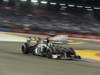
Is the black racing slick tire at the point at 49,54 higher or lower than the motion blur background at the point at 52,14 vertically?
lower

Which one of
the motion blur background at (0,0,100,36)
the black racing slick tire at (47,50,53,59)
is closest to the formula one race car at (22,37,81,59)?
the black racing slick tire at (47,50,53,59)

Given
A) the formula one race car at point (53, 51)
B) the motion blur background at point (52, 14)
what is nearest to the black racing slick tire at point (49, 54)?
the formula one race car at point (53, 51)

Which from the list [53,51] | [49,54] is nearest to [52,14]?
[49,54]

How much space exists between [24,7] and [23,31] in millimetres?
6964

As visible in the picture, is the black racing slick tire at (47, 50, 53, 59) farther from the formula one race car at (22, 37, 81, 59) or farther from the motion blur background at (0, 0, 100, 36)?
the motion blur background at (0, 0, 100, 36)

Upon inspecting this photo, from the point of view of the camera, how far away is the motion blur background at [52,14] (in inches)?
1281

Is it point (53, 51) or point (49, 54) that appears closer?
point (53, 51)

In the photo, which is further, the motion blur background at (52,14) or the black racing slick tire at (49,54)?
the motion blur background at (52,14)

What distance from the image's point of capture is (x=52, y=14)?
35.5 m

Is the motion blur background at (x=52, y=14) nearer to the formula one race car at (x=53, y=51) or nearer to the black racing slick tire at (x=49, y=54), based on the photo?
the formula one race car at (x=53, y=51)

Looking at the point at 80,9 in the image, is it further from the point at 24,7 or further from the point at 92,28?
the point at 24,7

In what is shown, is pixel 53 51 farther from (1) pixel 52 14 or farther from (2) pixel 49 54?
(1) pixel 52 14

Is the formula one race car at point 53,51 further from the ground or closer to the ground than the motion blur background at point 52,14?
closer to the ground

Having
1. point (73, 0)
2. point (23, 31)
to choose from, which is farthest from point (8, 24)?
point (73, 0)
